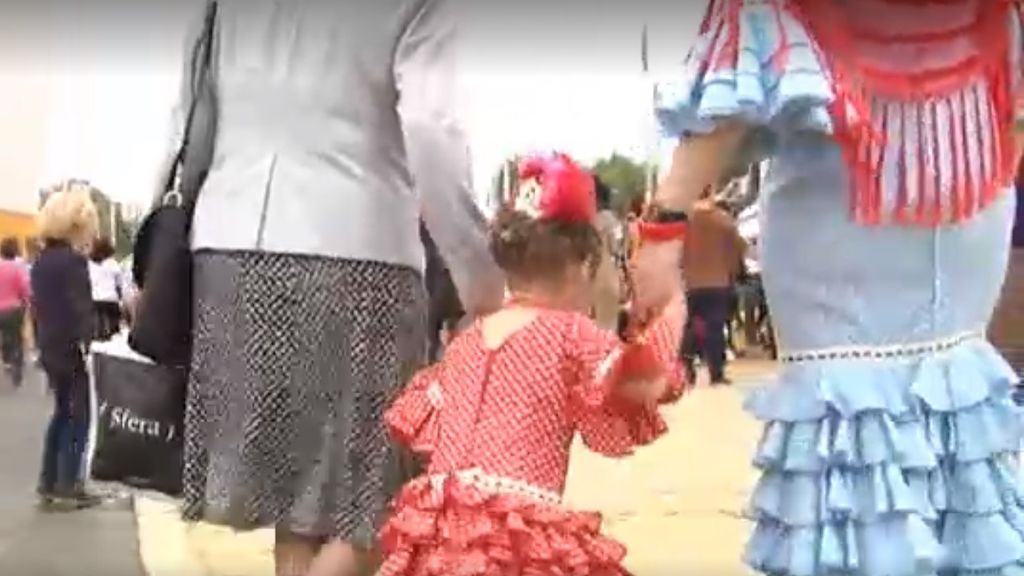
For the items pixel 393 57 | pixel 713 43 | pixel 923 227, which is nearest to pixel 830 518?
pixel 923 227

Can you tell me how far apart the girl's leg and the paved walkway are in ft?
6.88

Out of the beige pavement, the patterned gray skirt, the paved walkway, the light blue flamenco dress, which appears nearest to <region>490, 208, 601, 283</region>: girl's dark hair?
the patterned gray skirt

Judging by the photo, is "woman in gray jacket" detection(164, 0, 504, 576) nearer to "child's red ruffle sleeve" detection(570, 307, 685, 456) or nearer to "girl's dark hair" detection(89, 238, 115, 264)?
"child's red ruffle sleeve" detection(570, 307, 685, 456)

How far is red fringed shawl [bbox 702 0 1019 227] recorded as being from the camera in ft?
8.96

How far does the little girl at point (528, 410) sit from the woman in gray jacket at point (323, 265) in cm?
12

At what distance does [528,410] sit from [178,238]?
2.70 feet

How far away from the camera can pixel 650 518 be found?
6.37 m

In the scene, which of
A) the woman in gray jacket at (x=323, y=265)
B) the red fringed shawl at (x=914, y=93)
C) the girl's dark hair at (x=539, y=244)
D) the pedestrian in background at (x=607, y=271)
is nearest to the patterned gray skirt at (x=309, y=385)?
the woman in gray jacket at (x=323, y=265)

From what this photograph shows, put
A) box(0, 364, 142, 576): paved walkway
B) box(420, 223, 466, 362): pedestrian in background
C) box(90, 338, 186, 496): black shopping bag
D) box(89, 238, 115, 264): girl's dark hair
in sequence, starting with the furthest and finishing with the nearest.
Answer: box(89, 238, 115, 264): girl's dark hair, box(0, 364, 142, 576): paved walkway, box(90, 338, 186, 496): black shopping bag, box(420, 223, 466, 362): pedestrian in background

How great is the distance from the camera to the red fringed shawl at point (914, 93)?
8.96ft

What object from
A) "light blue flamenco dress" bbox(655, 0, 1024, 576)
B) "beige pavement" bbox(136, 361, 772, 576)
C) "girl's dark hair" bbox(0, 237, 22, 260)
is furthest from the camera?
"girl's dark hair" bbox(0, 237, 22, 260)

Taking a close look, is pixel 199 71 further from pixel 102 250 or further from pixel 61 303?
pixel 102 250

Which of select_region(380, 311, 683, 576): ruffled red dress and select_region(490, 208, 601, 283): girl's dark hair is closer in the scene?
select_region(380, 311, 683, 576): ruffled red dress

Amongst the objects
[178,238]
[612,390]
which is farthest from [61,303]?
[612,390]
